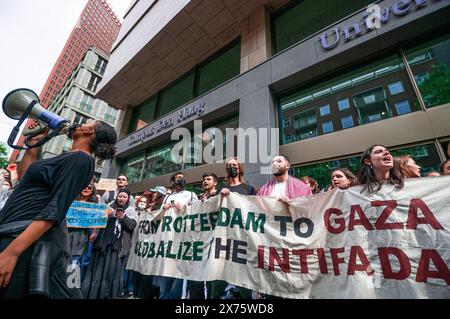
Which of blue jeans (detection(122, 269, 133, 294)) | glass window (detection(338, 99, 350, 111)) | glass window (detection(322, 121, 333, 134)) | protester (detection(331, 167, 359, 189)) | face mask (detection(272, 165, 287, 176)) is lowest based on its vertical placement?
blue jeans (detection(122, 269, 133, 294))

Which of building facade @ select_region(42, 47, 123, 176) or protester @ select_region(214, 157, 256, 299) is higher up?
building facade @ select_region(42, 47, 123, 176)

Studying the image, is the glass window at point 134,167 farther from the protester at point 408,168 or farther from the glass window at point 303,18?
the protester at point 408,168

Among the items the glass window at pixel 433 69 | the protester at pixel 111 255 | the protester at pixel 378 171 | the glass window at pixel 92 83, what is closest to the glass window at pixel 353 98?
the glass window at pixel 433 69

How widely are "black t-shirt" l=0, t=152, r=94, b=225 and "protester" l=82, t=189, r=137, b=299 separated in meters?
2.80

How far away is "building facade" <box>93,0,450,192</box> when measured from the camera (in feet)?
14.5

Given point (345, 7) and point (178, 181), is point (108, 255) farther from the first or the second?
point (345, 7)

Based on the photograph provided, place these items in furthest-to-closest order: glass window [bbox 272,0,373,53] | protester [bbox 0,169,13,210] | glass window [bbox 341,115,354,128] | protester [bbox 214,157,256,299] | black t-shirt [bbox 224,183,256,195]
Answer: glass window [bbox 272,0,373,53]
glass window [bbox 341,115,354,128]
protester [bbox 0,169,13,210]
black t-shirt [bbox 224,183,256,195]
protester [bbox 214,157,256,299]

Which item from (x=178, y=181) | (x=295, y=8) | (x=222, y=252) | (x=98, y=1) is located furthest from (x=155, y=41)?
(x=98, y=1)

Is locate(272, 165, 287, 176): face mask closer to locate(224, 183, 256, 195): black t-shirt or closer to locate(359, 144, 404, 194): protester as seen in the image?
locate(224, 183, 256, 195): black t-shirt

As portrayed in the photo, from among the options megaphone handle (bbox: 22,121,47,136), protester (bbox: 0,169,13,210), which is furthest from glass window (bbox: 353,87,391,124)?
protester (bbox: 0,169,13,210)

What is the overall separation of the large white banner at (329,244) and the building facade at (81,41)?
81.1 metres

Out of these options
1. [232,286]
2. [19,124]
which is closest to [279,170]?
[232,286]

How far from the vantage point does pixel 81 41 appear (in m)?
69.9

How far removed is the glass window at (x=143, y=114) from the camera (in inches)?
497
